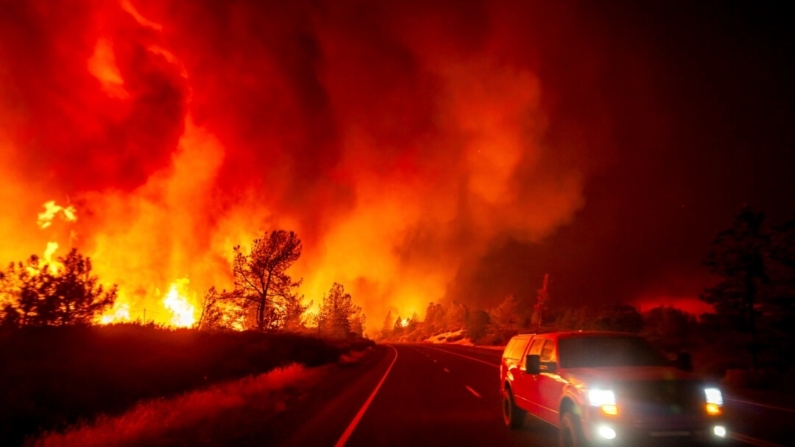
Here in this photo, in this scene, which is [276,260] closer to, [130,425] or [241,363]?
[241,363]

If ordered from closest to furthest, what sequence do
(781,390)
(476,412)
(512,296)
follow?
(476,412) → (781,390) → (512,296)

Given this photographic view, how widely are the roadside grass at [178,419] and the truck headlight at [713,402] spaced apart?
8.05 metres

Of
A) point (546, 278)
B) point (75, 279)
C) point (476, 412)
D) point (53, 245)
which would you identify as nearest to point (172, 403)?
point (476, 412)

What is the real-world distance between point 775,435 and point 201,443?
10.5m

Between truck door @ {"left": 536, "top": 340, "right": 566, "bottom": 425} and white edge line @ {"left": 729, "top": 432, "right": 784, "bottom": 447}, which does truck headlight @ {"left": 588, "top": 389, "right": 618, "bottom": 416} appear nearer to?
truck door @ {"left": 536, "top": 340, "right": 566, "bottom": 425}

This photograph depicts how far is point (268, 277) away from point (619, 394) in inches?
1433

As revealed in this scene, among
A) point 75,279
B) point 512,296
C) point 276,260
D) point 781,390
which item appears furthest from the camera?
point 512,296

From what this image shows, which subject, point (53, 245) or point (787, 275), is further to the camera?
point (53, 245)

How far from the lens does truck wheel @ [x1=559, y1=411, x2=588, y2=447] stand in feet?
23.7

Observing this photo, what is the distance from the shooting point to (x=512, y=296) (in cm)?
12675

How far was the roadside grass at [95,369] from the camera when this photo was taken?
1127 cm

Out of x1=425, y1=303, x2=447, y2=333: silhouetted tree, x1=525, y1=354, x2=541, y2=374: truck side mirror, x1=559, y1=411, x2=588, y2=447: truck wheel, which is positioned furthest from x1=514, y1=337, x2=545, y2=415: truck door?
x1=425, y1=303, x2=447, y2=333: silhouetted tree

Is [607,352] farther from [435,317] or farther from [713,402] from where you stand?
[435,317]

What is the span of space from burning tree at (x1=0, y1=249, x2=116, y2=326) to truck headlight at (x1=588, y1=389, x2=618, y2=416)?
1740 centimetres
